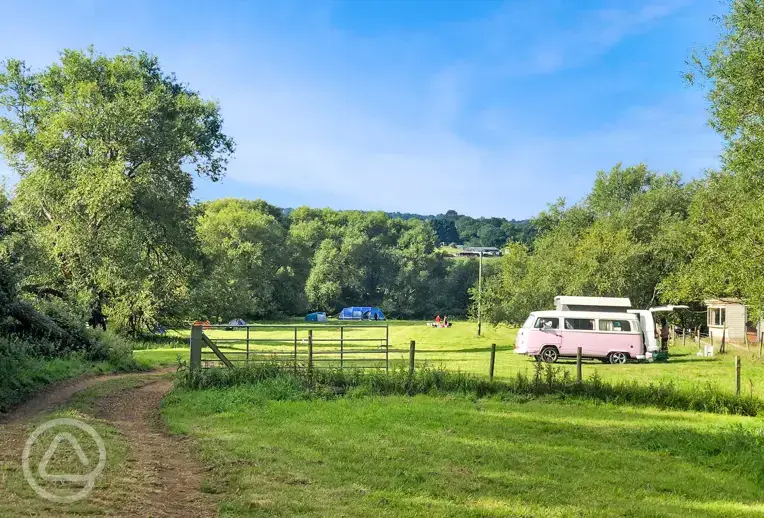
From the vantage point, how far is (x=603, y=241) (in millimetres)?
44688

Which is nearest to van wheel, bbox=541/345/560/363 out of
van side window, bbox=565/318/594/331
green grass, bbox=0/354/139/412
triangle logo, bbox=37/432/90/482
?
van side window, bbox=565/318/594/331

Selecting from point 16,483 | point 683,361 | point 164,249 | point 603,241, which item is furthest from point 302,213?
point 16,483

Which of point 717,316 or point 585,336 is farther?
point 717,316

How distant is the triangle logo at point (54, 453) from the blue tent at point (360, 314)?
278ft

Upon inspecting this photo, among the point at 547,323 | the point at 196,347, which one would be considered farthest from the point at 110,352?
the point at 547,323

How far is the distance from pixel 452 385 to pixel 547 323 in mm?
12941

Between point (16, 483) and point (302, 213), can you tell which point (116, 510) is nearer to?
point (16, 483)

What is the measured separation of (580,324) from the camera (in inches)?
1063

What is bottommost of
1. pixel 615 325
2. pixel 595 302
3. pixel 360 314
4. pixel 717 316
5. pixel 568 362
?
pixel 360 314

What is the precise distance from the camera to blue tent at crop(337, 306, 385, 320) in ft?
307

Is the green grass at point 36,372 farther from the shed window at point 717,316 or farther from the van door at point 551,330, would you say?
the shed window at point 717,316

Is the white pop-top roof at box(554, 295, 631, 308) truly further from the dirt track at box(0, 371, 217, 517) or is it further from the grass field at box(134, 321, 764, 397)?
the dirt track at box(0, 371, 217, 517)

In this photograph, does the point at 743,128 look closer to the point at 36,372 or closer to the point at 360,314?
the point at 36,372

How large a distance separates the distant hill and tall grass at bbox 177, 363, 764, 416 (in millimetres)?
125289
